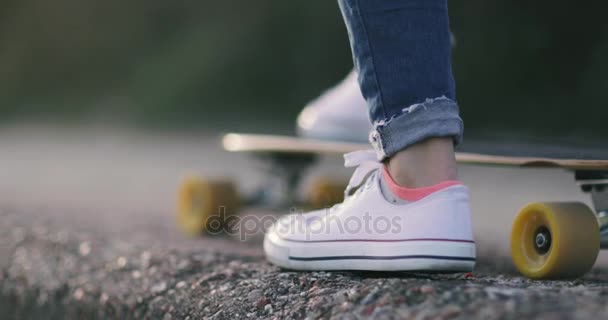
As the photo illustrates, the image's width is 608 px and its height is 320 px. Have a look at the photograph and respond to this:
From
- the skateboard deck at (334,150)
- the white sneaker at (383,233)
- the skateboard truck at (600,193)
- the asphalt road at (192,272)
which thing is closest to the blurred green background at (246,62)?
the asphalt road at (192,272)

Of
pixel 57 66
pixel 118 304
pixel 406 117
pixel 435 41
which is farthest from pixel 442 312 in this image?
pixel 57 66

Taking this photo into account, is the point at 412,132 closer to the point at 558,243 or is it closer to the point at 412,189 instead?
the point at 412,189

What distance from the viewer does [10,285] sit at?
7.54 feet

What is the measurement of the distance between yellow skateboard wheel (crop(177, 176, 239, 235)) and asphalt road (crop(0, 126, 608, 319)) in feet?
0.40

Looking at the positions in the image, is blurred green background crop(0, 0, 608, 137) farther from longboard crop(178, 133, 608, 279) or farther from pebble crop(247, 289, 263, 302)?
pebble crop(247, 289, 263, 302)

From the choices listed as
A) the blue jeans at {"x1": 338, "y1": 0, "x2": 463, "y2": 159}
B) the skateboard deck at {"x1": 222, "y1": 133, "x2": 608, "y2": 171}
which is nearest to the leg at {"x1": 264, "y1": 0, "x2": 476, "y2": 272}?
the blue jeans at {"x1": 338, "y1": 0, "x2": 463, "y2": 159}

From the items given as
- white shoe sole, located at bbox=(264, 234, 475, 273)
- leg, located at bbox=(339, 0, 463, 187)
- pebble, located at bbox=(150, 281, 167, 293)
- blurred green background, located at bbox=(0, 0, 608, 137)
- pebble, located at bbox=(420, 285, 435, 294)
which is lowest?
pebble, located at bbox=(150, 281, 167, 293)

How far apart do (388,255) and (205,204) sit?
5.24 ft

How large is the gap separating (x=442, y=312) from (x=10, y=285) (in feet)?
5.25

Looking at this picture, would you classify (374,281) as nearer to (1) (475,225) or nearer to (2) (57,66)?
(1) (475,225)

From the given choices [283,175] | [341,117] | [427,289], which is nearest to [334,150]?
[341,117]

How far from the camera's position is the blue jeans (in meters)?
1.35

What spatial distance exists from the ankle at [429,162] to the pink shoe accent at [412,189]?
0.03 feet

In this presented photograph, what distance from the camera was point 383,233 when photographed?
139 cm
